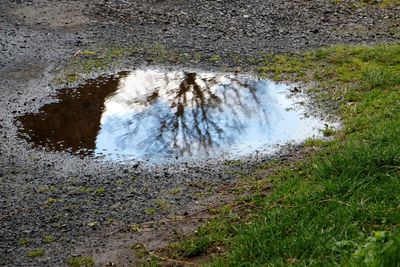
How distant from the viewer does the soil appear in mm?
5477

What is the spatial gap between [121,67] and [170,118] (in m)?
2.24

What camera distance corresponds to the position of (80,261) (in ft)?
16.4

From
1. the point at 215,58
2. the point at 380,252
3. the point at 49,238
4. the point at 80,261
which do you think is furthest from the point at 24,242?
the point at 215,58

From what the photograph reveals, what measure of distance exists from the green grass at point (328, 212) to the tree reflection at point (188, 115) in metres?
1.38

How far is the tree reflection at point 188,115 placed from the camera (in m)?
7.70

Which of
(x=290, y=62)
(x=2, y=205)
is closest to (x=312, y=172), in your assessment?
(x=2, y=205)

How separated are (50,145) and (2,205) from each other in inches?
63.9

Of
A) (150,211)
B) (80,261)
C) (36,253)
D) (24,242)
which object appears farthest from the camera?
(150,211)

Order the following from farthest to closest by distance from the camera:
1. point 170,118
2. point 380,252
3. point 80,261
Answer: point 170,118
point 80,261
point 380,252

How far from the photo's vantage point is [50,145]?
7598mm

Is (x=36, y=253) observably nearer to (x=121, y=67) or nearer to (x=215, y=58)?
(x=121, y=67)

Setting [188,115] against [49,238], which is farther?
[188,115]

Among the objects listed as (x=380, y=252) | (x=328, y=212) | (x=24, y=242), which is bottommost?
(x=24, y=242)

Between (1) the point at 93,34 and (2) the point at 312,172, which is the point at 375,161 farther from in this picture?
(1) the point at 93,34
